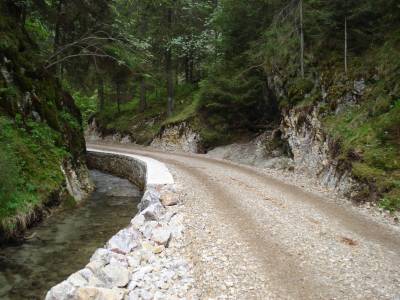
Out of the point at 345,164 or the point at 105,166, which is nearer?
the point at 345,164

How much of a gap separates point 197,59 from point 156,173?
20893 mm

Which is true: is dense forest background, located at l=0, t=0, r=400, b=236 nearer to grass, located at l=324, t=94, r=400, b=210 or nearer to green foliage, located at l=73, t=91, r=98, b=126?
grass, located at l=324, t=94, r=400, b=210

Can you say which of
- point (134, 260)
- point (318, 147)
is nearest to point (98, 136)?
point (318, 147)

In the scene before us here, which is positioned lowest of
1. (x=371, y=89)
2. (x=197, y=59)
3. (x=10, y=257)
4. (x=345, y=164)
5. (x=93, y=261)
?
(x=10, y=257)

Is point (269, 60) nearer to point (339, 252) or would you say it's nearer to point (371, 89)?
point (371, 89)

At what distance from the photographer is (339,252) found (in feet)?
22.6

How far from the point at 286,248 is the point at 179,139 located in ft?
62.7

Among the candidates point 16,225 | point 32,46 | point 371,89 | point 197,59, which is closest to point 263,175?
point 371,89

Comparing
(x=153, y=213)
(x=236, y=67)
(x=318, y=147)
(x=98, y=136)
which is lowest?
(x=153, y=213)

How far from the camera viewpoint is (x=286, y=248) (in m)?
6.98

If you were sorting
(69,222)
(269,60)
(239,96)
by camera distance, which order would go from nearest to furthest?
(69,222), (269,60), (239,96)

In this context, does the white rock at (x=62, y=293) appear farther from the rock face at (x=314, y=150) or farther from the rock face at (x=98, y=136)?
the rock face at (x=98, y=136)

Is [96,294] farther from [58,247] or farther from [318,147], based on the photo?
[318,147]

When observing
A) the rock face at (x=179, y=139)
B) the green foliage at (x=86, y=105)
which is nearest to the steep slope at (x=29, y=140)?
the rock face at (x=179, y=139)
